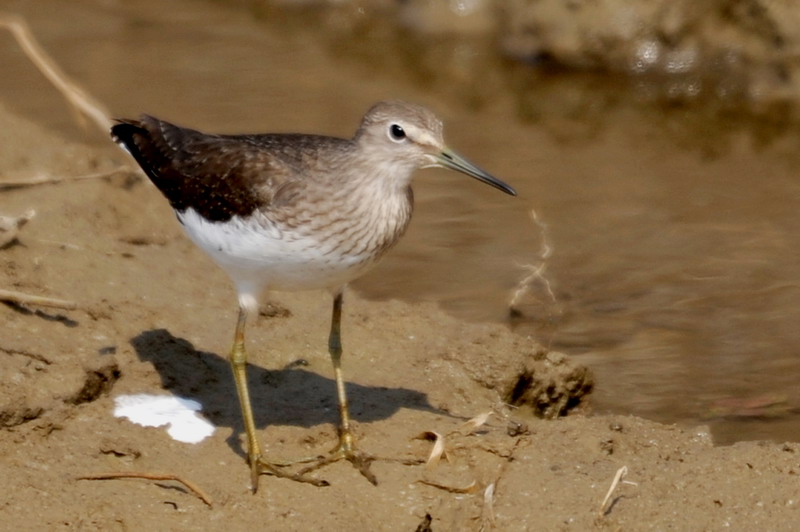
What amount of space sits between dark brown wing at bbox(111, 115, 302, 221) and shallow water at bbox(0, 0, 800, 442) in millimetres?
2183

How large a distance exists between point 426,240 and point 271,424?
10.1ft

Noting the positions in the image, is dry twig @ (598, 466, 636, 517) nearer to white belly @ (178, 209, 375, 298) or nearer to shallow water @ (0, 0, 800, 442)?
white belly @ (178, 209, 375, 298)

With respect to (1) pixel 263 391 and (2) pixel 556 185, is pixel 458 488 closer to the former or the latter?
(1) pixel 263 391

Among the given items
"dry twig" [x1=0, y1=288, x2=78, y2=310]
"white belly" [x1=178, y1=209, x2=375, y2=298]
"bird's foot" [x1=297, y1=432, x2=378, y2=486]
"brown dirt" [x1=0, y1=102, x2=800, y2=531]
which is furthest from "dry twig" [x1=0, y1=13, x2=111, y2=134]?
"bird's foot" [x1=297, y1=432, x2=378, y2=486]

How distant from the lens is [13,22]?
8336 mm

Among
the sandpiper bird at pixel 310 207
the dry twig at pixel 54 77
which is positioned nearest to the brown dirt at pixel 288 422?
the sandpiper bird at pixel 310 207

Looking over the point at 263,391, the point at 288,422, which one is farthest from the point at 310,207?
the point at 263,391

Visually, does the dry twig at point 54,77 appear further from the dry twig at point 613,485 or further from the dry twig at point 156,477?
the dry twig at point 613,485

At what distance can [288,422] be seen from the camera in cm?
629

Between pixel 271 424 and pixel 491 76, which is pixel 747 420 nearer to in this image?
pixel 271 424

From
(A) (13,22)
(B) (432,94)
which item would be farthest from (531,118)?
(A) (13,22)

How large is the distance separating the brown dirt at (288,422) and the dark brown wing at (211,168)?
885 millimetres

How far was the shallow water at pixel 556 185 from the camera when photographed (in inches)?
301

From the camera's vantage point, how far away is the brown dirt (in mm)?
5332
